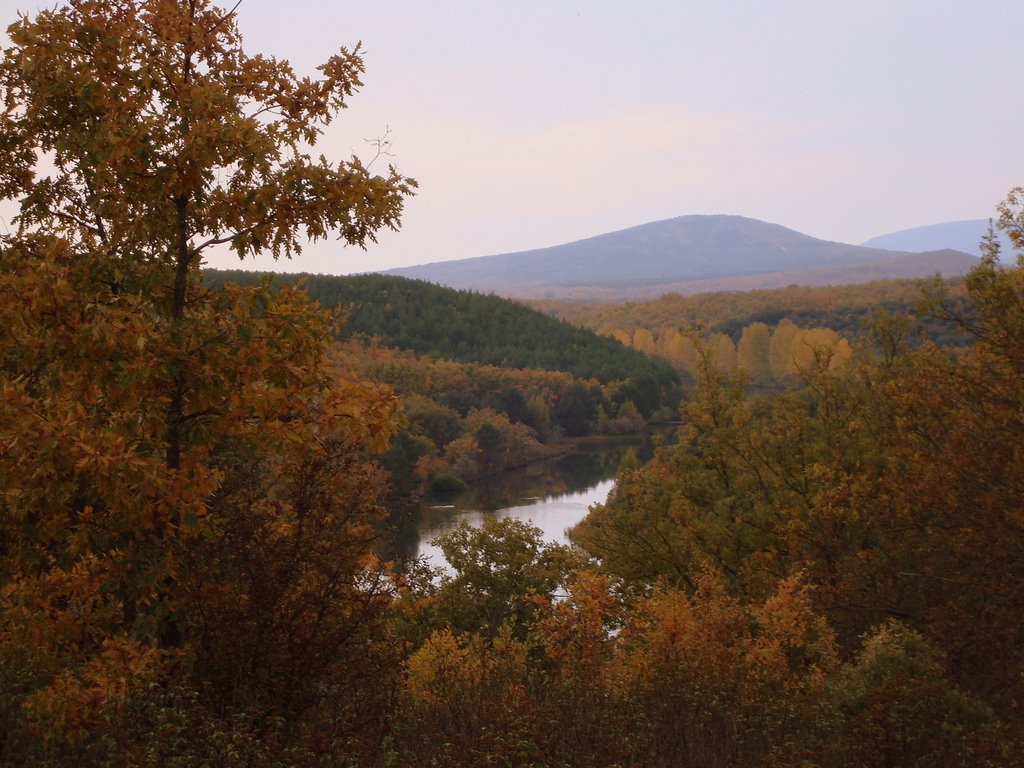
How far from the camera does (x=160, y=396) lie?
484 centimetres

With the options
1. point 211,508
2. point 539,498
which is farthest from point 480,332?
point 211,508

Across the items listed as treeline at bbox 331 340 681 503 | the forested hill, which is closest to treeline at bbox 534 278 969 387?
the forested hill

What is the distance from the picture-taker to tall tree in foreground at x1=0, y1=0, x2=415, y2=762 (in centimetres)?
461

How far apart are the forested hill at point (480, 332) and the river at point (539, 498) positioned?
3295 cm

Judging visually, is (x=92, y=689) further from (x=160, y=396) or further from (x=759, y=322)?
(x=759, y=322)

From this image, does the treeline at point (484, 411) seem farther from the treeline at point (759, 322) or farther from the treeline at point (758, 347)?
the treeline at point (759, 322)

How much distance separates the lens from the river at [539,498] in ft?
137

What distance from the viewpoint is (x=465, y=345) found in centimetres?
12019

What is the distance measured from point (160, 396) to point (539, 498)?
48775 millimetres

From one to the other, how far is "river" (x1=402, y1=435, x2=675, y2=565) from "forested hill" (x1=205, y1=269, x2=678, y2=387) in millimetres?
32947

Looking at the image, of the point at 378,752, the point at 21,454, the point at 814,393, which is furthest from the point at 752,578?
the point at 21,454

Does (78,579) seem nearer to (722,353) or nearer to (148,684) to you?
(148,684)

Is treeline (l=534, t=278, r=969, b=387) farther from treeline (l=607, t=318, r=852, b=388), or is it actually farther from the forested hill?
the forested hill

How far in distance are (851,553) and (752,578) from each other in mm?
2394
